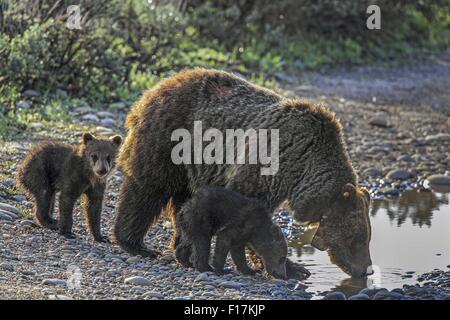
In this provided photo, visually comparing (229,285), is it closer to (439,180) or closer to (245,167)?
(245,167)

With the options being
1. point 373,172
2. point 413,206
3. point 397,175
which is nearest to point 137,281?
point 413,206

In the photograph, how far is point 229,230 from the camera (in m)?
8.55

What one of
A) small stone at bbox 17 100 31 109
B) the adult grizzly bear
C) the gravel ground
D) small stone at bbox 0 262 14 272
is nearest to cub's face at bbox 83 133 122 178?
the adult grizzly bear

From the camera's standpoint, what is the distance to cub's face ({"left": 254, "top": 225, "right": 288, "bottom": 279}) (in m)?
8.62

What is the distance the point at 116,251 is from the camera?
362 inches

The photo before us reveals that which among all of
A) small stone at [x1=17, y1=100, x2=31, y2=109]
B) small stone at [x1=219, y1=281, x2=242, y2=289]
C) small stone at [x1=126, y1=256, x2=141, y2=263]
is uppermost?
small stone at [x1=17, y1=100, x2=31, y2=109]

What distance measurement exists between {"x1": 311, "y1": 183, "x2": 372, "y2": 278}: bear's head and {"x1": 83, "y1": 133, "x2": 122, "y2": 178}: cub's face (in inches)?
73.8

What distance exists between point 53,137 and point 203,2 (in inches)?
304

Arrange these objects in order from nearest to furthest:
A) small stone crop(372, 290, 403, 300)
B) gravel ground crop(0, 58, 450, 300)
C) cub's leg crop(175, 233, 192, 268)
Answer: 1. gravel ground crop(0, 58, 450, 300)
2. small stone crop(372, 290, 403, 300)
3. cub's leg crop(175, 233, 192, 268)

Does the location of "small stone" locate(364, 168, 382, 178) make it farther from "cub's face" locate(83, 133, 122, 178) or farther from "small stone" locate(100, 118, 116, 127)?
"cub's face" locate(83, 133, 122, 178)

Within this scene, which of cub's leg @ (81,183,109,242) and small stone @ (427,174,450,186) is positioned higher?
small stone @ (427,174,450,186)

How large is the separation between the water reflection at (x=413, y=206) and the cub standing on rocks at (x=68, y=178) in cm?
356

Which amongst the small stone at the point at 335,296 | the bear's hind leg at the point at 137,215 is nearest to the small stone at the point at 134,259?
the bear's hind leg at the point at 137,215

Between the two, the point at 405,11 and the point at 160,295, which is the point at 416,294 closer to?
the point at 160,295
